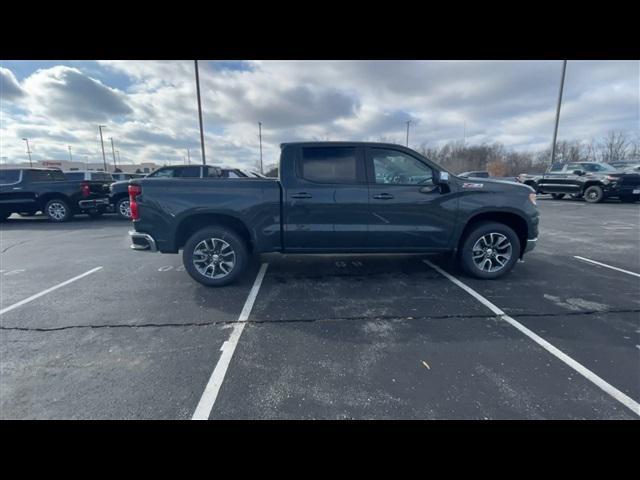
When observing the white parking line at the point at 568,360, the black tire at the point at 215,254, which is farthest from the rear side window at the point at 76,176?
the white parking line at the point at 568,360

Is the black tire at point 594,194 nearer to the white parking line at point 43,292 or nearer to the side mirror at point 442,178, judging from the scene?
the side mirror at point 442,178

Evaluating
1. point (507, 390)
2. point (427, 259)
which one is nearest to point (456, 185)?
point (427, 259)

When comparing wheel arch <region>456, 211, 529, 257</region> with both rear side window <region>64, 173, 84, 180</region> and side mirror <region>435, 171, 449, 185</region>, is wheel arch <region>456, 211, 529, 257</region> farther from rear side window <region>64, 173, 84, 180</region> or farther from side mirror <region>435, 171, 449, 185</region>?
rear side window <region>64, 173, 84, 180</region>

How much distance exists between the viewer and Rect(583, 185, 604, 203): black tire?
44.7ft

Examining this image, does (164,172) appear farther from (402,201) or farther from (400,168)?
(402,201)

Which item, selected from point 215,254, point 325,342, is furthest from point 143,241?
point 325,342

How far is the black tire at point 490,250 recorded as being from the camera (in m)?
4.33

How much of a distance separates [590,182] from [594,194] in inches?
24.3

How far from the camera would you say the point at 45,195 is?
34.8 feet

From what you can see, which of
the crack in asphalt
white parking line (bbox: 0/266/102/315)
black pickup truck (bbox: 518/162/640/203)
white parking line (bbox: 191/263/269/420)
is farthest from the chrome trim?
black pickup truck (bbox: 518/162/640/203)

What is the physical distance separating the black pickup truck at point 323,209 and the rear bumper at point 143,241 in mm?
14

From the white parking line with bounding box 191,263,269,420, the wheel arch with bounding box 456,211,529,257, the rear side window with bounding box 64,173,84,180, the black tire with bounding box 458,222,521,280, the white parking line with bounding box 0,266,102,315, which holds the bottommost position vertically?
the white parking line with bounding box 191,263,269,420

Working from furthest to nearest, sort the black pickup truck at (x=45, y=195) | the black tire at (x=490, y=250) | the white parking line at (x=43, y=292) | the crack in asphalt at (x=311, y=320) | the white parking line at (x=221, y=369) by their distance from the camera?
the black pickup truck at (x=45, y=195) → the black tire at (x=490, y=250) → the white parking line at (x=43, y=292) → the crack in asphalt at (x=311, y=320) → the white parking line at (x=221, y=369)
